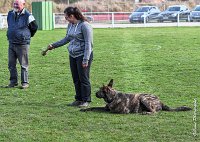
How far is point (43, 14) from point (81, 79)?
30290mm

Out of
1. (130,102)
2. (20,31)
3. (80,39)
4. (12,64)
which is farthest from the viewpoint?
(12,64)

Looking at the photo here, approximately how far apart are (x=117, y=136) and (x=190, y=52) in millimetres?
13153

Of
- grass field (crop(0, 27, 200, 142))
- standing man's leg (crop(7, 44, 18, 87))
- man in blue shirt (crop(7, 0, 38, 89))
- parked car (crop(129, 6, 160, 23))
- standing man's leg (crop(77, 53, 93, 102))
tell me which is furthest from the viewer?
parked car (crop(129, 6, 160, 23))

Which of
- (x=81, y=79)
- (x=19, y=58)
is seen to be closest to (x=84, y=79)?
(x=81, y=79)

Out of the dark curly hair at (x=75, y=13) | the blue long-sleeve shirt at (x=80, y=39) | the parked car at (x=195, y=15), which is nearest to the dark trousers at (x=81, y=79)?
the blue long-sleeve shirt at (x=80, y=39)

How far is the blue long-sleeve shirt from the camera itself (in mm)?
9852

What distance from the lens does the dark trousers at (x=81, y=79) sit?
10070mm

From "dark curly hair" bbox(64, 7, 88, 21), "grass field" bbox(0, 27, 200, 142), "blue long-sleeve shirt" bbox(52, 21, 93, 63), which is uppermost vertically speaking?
"dark curly hair" bbox(64, 7, 88, 21)

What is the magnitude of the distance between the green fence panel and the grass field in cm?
1947

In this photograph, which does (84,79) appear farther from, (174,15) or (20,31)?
(174,15)

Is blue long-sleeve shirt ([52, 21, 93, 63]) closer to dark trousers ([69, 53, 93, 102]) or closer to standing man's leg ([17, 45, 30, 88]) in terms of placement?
dark trousers ([69, 53, 93, 102])

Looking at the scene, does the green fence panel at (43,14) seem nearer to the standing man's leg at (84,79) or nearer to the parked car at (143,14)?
the parked car at (143,14)

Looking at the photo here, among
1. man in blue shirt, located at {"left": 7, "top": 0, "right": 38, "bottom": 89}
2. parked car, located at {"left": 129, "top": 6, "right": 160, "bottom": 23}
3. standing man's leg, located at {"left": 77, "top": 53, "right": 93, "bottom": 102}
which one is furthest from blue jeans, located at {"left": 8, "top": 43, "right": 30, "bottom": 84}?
parked car, located at {"left": 129, "top": 6, "right": 160, "bottom": 23}

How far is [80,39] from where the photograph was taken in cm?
1002
